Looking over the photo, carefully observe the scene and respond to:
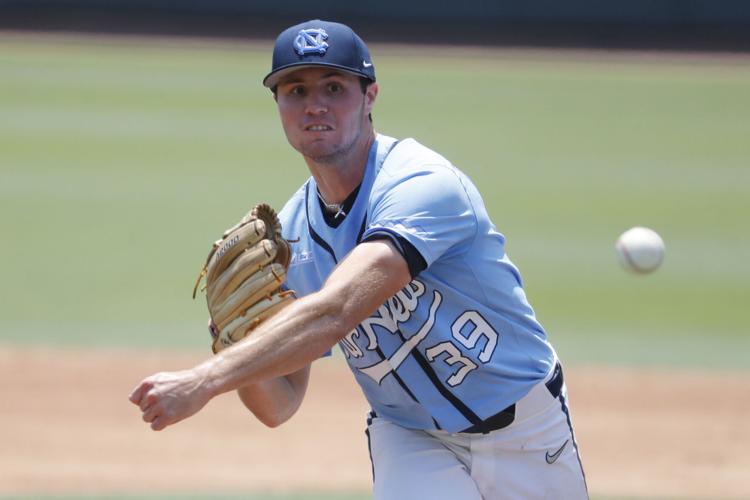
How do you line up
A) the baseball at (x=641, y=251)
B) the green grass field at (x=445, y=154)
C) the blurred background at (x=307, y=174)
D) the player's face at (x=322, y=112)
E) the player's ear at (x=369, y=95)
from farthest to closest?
1. the green grass field at (x=445, y=154)
2. the blurred background at (x=307, y=174)
3. the baseball at (x=641, y=251)
4. the player's ear at (x=369, y=95)
5. the player's face at (x=322, y=112)

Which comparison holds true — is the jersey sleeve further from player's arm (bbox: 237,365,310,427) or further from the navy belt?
player's arm (bbox: 237,365,310,427)

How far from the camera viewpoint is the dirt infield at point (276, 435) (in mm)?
7305

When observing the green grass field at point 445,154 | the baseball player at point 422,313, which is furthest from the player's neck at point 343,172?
the green grass field at point 445,154

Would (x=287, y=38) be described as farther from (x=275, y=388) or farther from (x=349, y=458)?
(x=349, y=458)

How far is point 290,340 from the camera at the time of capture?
10.1 ft

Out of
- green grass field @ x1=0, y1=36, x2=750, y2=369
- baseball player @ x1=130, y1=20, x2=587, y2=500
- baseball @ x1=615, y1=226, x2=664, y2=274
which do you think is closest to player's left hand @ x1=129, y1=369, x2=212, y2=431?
baseball player @ x1=130, y1=20, x2=587, y2=500

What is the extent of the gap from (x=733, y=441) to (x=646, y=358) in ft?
6.07

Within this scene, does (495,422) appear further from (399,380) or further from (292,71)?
(292,71)

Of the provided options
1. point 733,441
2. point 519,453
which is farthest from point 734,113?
point 519,453

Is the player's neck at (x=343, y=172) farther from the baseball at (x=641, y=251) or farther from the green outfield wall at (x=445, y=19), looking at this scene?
the green outfield wall at (x=445, y=19)

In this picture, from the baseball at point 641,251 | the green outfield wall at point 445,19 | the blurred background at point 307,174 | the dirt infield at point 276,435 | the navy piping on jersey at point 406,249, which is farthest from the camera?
the green outfield wall at point 445,19

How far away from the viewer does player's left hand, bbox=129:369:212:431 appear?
288cm

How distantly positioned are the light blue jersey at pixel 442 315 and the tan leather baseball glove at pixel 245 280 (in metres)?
0.25

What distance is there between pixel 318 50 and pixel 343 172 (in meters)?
0.38
